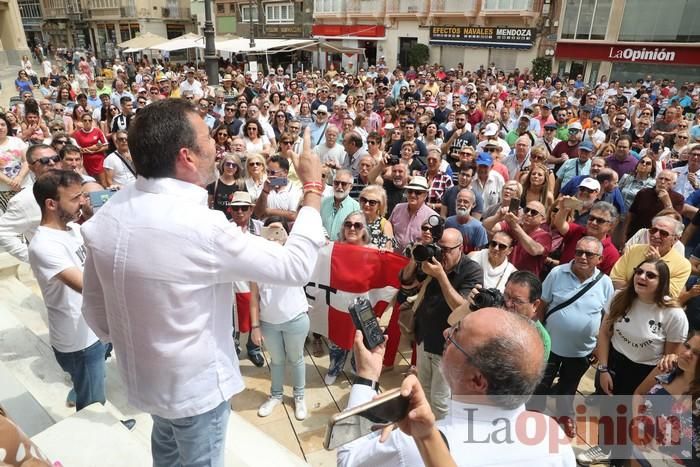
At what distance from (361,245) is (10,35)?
31.3 m

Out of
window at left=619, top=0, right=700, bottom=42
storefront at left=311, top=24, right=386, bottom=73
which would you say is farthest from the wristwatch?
storefront at left=311, top=24, right=386, bottom=73

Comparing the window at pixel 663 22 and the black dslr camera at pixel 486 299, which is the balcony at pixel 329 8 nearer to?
the window at pixel 663 22

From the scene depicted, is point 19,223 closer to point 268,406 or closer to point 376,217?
point 268,406

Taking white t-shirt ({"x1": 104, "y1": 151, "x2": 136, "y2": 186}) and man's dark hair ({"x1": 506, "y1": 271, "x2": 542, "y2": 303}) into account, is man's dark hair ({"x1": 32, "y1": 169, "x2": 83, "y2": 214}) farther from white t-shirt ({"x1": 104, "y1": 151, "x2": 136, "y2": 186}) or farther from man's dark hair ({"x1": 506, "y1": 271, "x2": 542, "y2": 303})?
white t-shirt ({"x1": 104, "y1": 151, "x2": 136, "y2": 186})

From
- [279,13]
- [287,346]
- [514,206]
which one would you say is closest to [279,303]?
[287,346]

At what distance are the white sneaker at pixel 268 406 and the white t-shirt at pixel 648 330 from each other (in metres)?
2.66

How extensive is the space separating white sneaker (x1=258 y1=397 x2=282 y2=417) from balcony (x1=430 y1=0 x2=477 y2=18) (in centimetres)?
3015

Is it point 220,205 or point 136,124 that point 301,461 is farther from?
point 220,205

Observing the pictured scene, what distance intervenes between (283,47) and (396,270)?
20.7 m

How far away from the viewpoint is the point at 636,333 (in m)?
3.17

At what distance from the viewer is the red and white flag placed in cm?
402

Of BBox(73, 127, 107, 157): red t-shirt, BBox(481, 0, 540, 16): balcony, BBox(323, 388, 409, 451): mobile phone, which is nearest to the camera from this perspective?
BBox(323, 388, 409, 451): mobile phone

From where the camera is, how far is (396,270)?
4035 millimetres

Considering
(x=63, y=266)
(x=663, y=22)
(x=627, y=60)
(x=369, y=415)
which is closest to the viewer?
(x=369, y=415)
